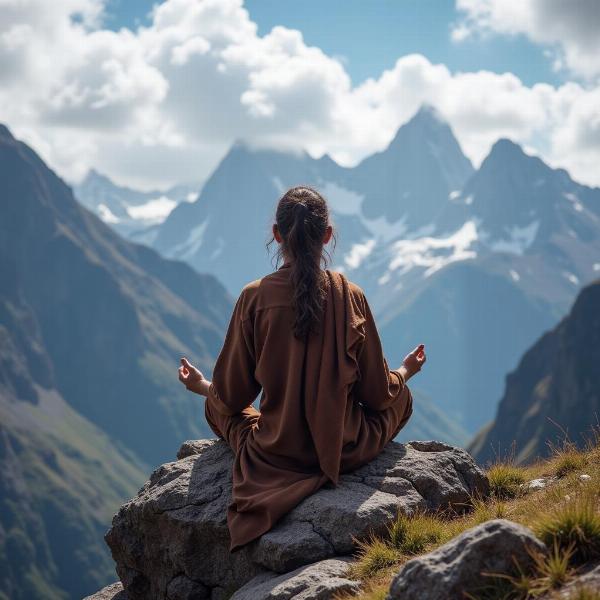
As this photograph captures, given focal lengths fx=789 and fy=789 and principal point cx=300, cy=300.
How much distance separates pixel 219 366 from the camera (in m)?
9.28

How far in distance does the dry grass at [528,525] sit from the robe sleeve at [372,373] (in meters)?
1.42

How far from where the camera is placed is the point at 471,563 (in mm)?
5898

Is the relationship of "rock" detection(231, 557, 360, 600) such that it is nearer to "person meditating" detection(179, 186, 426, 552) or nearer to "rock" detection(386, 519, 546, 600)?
"person meditating" detection(179, 186, 426, 552)

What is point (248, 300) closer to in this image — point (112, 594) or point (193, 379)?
point (193, 379)

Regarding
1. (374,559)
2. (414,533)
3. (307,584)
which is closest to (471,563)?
(374,559)

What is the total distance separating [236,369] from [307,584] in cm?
271

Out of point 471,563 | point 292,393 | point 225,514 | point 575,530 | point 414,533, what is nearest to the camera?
point 471,563

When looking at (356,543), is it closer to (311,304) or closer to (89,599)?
(311,304)

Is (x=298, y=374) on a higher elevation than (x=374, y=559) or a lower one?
higher

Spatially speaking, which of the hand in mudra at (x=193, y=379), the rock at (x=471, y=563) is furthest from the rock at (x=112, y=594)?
the rock at (x=471, y=563)

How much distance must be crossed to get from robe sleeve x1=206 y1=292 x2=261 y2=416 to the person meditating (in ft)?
0.04

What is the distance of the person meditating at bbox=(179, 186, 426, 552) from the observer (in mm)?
8562

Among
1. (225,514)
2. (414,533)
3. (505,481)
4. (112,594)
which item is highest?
(225,514)

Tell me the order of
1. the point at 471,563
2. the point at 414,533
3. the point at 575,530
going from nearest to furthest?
the point at 471,563, the point at 575,530, the point at 414,533
